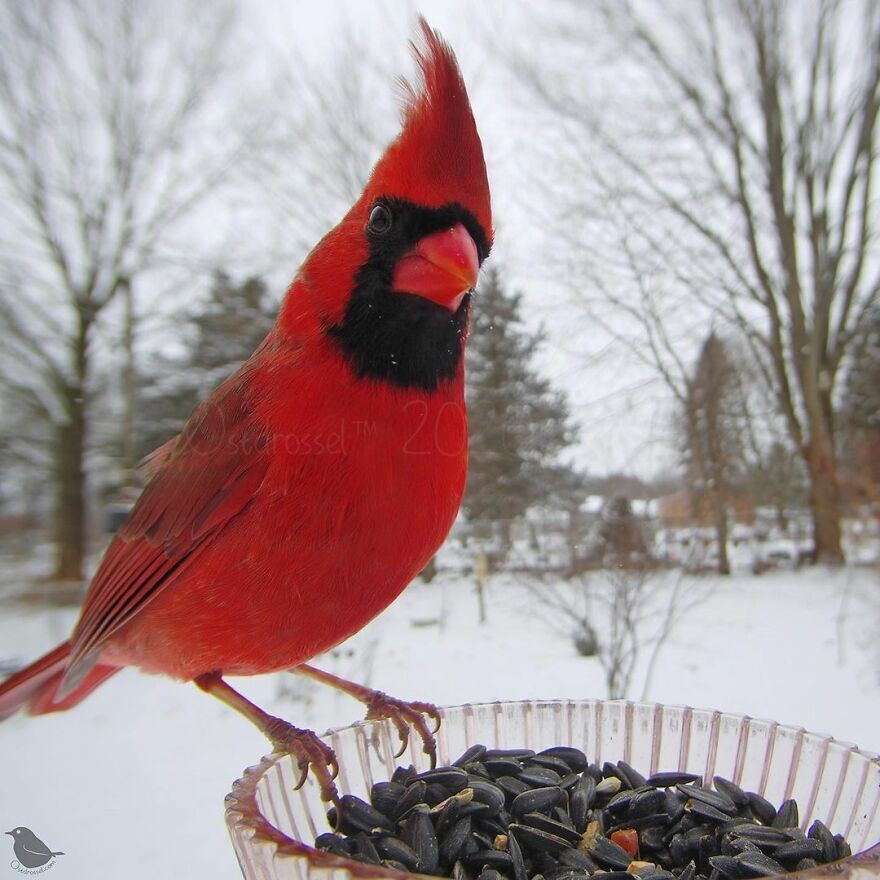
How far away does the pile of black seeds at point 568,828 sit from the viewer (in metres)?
0.67

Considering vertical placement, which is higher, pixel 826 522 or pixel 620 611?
pixel 826 522

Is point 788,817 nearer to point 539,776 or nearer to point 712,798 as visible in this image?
point 712,798

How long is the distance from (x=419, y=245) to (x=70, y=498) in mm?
911

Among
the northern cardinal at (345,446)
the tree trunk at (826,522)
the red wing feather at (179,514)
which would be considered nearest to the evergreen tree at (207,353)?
the red wing feather at (179,514)

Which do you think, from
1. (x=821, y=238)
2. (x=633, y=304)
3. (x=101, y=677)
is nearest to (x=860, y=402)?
(x=821, y=238)

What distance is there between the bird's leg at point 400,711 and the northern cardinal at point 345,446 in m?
0.13

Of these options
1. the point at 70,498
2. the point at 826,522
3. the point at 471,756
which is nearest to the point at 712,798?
the point at 471,756

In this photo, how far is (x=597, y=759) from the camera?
915mm

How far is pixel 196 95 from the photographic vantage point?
4.64 ft

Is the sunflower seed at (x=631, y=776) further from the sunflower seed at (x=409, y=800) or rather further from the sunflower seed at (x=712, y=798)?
the sunflower seed at (x=409, y=800)

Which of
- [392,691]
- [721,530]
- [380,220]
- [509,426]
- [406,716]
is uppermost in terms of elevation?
[380,220]

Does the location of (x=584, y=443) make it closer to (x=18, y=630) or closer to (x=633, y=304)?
(x=633, y=304)

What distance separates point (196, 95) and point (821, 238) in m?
1.91

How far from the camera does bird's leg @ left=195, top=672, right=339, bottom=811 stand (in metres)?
0.77
